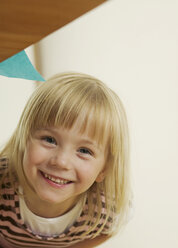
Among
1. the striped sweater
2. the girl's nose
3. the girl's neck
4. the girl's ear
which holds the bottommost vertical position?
the striped sweater

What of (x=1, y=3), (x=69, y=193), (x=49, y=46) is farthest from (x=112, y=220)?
(x=1, y=3)

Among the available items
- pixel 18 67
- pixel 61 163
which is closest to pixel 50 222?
pixel 61 163

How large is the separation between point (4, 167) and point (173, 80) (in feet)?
1.04

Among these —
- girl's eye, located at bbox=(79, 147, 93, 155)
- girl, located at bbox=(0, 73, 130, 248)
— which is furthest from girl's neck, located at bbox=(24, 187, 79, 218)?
girl's eye, located at bbox=(79, 147, 93, 155)

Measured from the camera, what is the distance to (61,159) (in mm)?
544

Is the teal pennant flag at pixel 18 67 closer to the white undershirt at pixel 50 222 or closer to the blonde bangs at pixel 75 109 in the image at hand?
the blonde bangs at pixel 75 109

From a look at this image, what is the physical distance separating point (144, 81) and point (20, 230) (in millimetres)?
331

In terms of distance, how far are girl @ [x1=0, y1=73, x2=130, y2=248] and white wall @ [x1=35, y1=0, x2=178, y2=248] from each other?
2 cm

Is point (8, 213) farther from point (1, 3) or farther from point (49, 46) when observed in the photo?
point (1, 3)

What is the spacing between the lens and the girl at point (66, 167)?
55cm

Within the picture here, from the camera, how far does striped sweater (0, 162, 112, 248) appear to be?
60cm

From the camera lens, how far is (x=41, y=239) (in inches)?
24.3

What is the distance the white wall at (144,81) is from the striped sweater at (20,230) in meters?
0.06

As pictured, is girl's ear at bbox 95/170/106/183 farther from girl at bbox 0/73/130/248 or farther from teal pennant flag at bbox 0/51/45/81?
teal pennant flag at bbox 0/51/45/81
